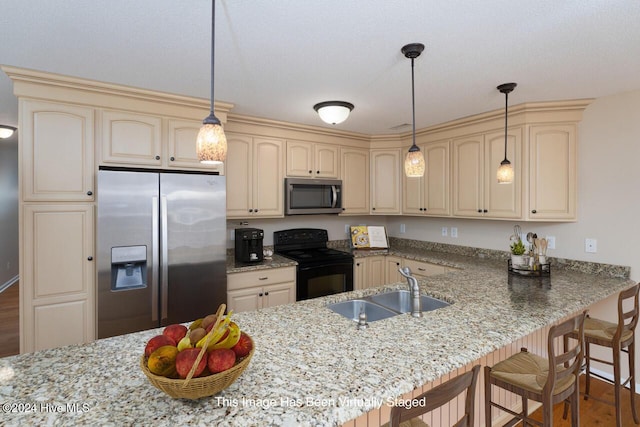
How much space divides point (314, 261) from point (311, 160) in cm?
115

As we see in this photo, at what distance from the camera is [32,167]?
215 cm

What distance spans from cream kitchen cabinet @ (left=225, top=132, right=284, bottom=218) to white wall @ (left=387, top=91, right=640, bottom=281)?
2.65 m

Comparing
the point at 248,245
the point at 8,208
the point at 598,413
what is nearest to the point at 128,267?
the point at 248,245

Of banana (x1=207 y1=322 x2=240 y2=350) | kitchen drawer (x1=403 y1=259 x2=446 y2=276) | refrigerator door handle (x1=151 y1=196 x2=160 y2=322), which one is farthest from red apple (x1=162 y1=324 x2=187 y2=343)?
kitchen drawer (x1=403 y1=259 x2=446 y2=276)

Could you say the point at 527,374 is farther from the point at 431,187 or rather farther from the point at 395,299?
the point at 431,187

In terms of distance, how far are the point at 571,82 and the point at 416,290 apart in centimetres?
191

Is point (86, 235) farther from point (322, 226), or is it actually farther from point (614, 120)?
point (614, 120)

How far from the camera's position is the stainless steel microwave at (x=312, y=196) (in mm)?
3471

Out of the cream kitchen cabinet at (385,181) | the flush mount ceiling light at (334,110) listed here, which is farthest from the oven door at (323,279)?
the flush mount ceiling light at (334,110)

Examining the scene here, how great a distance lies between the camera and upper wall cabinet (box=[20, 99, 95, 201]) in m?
2.14

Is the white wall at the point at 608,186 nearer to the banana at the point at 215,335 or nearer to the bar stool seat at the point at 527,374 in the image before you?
the bar stool seat at the point at 527,374

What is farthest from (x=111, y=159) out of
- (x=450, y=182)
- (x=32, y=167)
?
(x=450, y=182)

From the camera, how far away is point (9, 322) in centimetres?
390

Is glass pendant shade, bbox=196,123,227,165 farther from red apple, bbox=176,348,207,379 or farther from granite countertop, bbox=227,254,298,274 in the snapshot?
granite countertop, bbox=227,254,298,274
